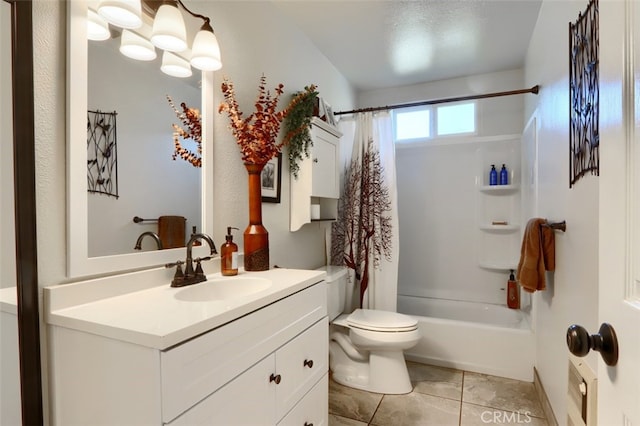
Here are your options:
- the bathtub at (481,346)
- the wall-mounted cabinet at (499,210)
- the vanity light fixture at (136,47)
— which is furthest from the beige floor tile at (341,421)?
the vanity light fixture at (136,47)

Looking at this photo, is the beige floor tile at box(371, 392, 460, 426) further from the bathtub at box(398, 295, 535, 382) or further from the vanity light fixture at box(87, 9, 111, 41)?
the vanity light fixture at box(87, 9, 111, 41)

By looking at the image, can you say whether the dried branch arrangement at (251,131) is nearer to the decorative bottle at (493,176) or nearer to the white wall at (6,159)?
the white wall at (6,159)

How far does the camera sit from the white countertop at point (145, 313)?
2.57 feet

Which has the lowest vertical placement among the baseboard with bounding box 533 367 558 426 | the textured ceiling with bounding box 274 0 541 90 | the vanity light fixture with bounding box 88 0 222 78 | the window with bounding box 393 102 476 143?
the baseboard with bounding box 533 367 558 426

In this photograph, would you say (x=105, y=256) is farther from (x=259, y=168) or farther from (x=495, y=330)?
(x=495, y=330)

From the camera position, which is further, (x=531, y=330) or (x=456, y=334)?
(x=456, y=334)

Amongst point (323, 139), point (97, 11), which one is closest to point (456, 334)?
point (323, 139)

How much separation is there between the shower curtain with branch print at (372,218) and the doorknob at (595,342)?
204cm

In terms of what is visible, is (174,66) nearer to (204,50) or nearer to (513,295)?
(204,50)

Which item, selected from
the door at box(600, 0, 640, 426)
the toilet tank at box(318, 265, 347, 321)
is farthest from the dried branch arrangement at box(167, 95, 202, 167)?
the door at box(600, 0, 640, 426)

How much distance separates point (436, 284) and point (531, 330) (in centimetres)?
105

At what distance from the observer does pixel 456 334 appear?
8.26ft

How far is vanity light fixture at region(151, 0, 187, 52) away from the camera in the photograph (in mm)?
1227

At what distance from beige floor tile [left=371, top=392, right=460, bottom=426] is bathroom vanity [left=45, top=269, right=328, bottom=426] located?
34.6 inches
